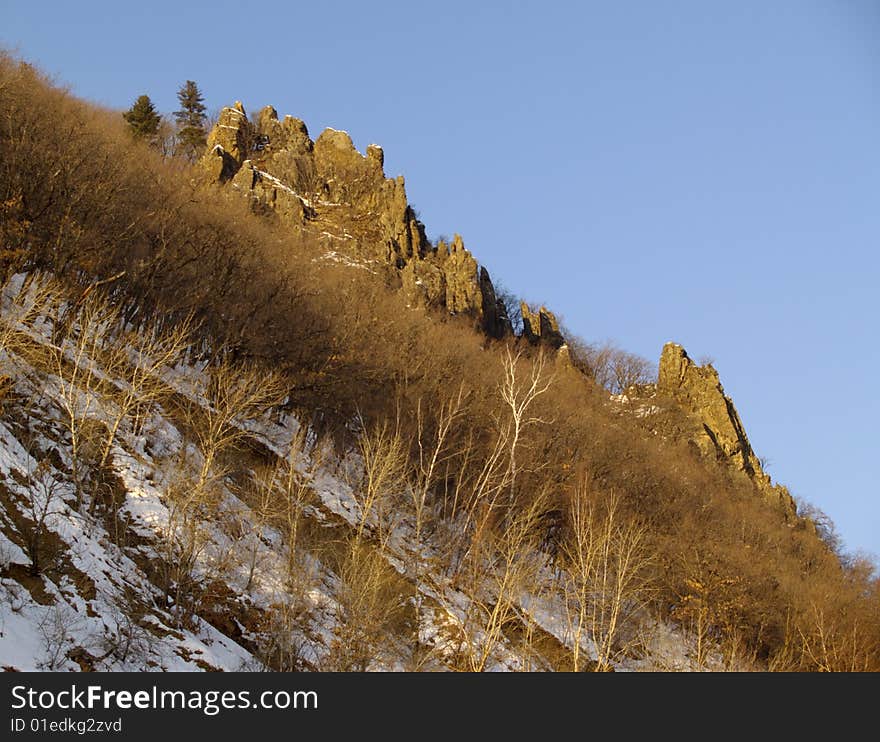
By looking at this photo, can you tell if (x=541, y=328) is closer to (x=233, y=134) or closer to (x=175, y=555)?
(x=233, y=134)

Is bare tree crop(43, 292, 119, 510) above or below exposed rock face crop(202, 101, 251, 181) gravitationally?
below

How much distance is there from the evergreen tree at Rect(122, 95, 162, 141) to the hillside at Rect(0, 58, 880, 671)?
10.8 m

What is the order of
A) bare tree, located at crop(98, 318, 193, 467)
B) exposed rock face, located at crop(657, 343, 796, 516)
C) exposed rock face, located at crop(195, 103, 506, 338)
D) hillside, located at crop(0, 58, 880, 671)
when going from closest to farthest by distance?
hillside, located at crop(0, 58, 880, 671), bare tree, located at crop(98, 318, 193, 467), exposed rock face, located at crop(195, 103, 506, 338), exposed rock face, located at crop(657, 343, 796, 516)

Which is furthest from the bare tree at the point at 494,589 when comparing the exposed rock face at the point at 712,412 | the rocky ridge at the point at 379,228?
the exposed rock face at the point at 712,412

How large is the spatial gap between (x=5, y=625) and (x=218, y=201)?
39.2 meters

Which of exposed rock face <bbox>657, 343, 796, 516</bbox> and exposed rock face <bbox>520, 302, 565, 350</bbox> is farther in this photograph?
exposed rock face <bbox>520, 302, 565, 350</bbox>

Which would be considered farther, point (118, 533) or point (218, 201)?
point (218, 201)

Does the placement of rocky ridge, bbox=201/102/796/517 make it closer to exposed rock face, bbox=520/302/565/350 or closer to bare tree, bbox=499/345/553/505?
exposed rock face, bbox=520/302/565/350

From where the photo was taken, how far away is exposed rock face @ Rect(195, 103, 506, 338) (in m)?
68.9

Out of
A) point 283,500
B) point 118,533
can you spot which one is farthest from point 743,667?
point 118,533

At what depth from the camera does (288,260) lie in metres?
51.0

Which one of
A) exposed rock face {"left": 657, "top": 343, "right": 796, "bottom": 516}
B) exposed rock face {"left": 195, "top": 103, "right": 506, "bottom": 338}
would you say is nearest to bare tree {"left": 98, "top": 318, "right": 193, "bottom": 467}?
exposed rock face {"left": 195, "top": 103, "right": 506, "bottom": 338}

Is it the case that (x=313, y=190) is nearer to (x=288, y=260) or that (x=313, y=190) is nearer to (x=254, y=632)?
(x=288, y=260)
